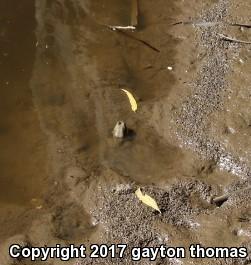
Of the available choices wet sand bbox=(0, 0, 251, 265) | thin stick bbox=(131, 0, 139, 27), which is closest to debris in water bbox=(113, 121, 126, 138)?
wet sand bbox=(0, 0, 251, 265)

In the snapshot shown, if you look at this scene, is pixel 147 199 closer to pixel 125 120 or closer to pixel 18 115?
pixel 125 120

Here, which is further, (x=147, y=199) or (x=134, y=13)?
(x=134, y=13)

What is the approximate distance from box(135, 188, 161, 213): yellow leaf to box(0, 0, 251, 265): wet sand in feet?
0.12

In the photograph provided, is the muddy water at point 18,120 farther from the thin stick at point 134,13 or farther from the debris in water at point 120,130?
the thin stick at point 134,13

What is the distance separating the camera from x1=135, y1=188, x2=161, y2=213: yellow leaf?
12.1 feet

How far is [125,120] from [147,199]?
81 cm

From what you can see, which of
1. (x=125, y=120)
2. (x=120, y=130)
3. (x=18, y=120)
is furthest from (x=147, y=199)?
(x=18, y=120)

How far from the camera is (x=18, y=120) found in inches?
173

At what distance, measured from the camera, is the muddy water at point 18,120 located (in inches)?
155

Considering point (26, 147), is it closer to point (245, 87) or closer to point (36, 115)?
point (36, 115)

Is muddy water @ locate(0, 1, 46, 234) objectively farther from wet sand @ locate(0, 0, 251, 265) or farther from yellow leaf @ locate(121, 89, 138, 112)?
yellow leaf @ locate(121, 89, 138, 112)

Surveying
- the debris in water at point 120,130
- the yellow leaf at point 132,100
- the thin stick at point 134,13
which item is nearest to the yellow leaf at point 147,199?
the debris in water at point 120,130

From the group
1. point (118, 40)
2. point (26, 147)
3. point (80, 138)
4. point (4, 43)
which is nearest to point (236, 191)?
point (80, 138)

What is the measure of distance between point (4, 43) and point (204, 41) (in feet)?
5.64
